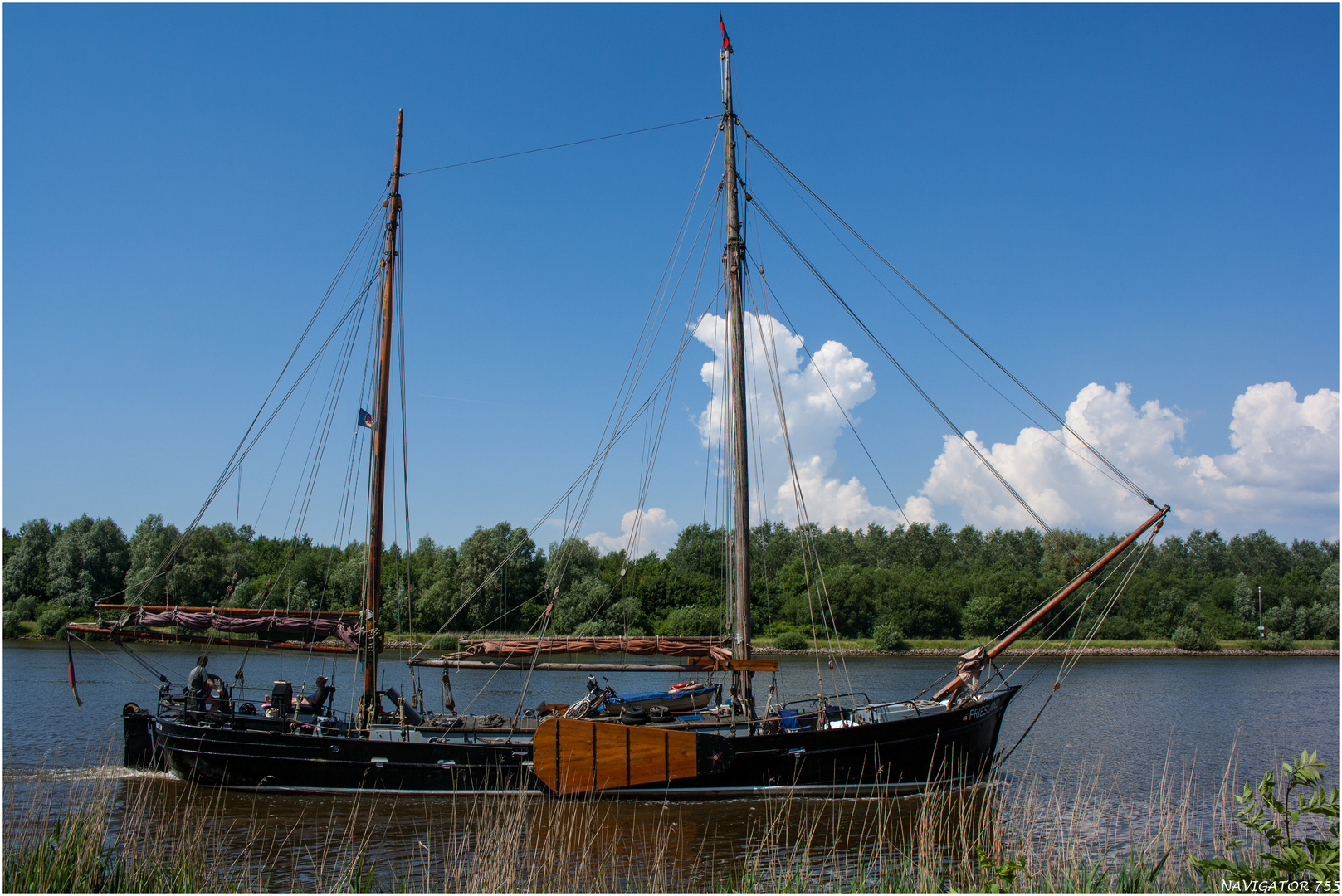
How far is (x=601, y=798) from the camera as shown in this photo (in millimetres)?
18328

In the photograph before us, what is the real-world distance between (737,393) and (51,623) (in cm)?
6459

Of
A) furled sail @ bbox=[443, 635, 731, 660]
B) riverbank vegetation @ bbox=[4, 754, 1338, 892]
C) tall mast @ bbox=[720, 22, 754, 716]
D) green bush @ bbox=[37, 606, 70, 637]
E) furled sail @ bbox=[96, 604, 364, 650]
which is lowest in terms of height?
green bush @ bbox=[37, 606, 70, 637]

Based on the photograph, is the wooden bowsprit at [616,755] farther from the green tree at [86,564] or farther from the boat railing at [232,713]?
the green tree at [86,564]

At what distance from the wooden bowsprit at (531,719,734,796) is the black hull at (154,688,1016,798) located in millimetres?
378

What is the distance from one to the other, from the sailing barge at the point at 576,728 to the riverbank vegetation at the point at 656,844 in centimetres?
62

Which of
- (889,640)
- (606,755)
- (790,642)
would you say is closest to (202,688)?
(606,755)

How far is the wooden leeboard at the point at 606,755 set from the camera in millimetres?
17953

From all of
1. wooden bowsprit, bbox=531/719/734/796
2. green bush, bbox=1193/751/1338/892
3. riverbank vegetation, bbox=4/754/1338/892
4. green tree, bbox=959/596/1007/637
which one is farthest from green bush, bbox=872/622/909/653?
green bush, bbox=1193/751/1338/892

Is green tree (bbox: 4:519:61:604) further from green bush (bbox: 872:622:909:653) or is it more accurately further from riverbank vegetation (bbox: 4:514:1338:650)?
green bush (bbox: 872:622:909:653)

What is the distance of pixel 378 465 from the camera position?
21.4 m

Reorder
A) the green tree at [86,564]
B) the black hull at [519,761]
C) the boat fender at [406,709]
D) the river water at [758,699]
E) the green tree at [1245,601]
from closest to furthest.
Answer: the river water at [758,699], the black hull at [519,761], the boat fender at [406,709], the green tree at [86,564], the green tree at [1245,601]

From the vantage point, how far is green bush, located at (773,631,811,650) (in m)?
67.6

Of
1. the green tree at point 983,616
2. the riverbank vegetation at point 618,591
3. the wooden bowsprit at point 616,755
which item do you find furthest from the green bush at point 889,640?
the wooden bowsprit at point 616,755

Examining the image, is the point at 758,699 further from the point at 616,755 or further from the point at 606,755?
the point at 606,755
